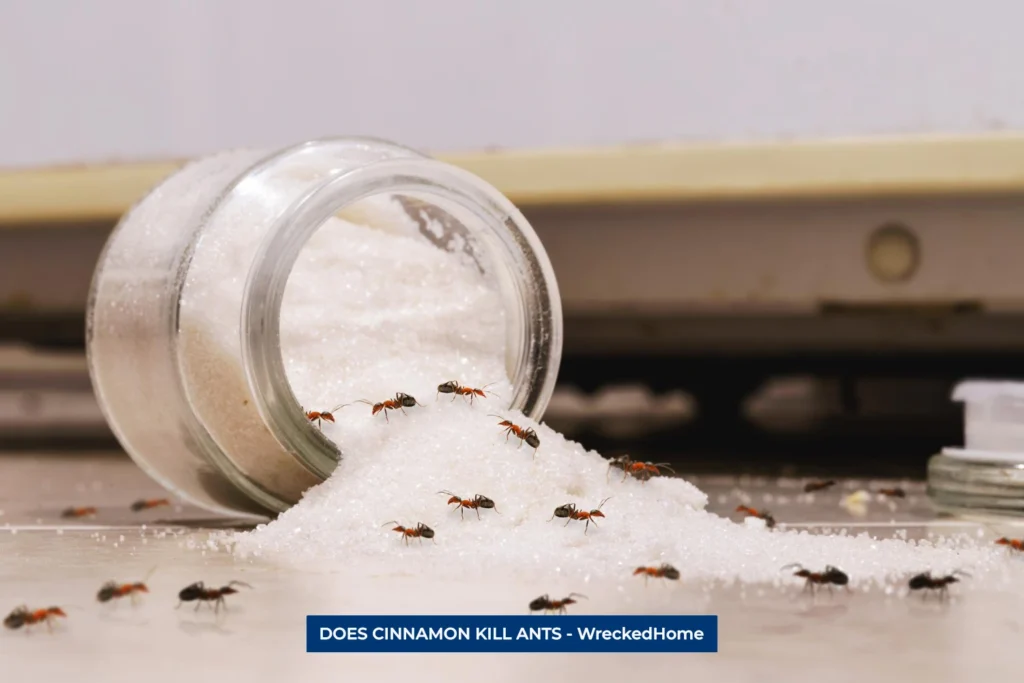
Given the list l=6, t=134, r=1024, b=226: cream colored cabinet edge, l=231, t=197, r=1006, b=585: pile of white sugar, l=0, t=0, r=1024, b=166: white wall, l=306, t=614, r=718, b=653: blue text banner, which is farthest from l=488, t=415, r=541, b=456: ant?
l=0, t=0, r=1024, b=166: white wall

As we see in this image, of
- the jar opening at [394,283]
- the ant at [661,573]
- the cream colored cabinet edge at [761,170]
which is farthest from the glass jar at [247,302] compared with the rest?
the cream colored cabinet edge at [761,170]

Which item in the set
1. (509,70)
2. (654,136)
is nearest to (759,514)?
(654,136)

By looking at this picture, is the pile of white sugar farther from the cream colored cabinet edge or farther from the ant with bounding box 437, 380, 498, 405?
the cream colored cabinet edge

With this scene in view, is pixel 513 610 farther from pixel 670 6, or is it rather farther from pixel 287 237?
pixel 670 6

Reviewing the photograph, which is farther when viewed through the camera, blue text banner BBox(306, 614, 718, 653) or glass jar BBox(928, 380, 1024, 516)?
glass jar BBox(928, 380, 1024, 516)

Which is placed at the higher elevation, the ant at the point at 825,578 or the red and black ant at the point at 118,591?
the ant at the point at 825,578

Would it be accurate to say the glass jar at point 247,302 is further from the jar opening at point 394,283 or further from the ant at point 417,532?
the ant at point 417,532
